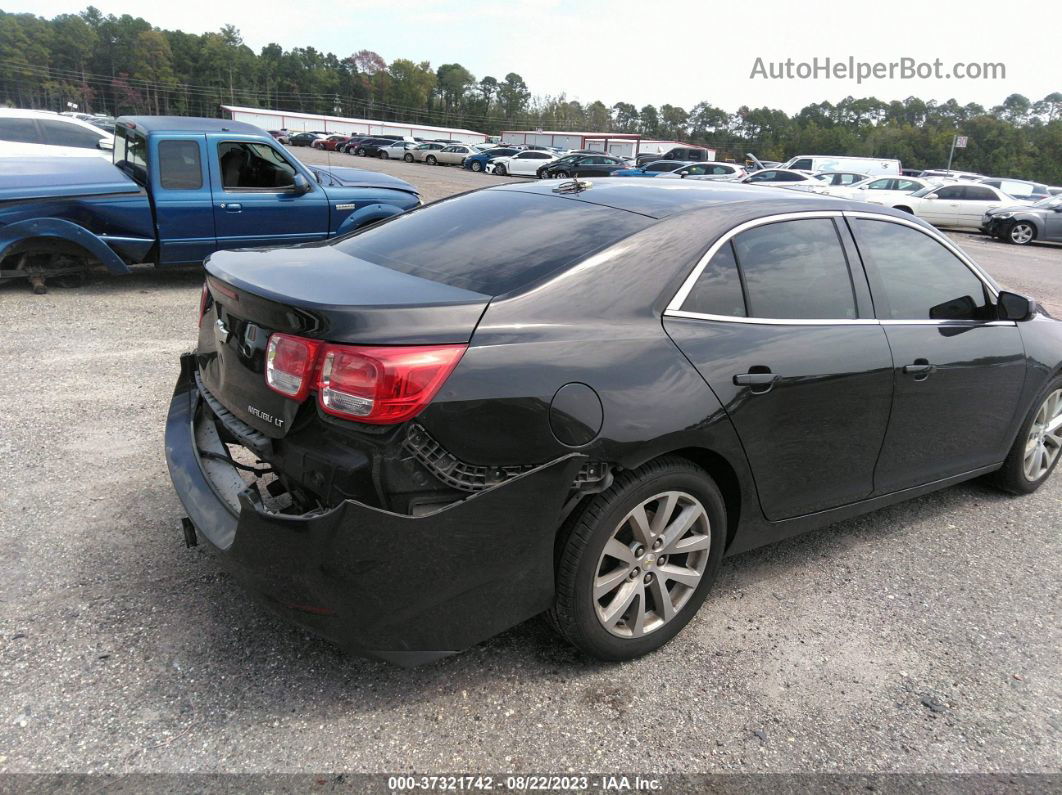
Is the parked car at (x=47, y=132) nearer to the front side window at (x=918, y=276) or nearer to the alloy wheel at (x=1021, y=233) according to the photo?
the front side window at (x=918, y=276)

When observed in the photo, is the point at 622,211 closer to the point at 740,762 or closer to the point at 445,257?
the point at 445,257

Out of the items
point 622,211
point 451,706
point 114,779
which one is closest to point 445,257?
point 622,211

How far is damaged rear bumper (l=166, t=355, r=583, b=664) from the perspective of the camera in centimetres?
223

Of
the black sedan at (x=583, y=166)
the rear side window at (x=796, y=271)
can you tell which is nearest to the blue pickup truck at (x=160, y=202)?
the rear side window at (x=796, y=271)

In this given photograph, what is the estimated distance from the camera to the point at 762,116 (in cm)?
14000

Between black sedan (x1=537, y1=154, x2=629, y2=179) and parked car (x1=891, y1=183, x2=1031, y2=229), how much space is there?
54.6 feet

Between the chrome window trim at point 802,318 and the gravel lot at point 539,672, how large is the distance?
1.12 m

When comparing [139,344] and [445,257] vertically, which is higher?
[445,257]

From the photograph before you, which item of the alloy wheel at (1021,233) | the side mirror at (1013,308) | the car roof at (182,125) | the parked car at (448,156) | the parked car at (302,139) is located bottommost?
the parked car at (302,139)

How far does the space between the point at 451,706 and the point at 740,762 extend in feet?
3.03

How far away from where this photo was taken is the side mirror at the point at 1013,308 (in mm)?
3906

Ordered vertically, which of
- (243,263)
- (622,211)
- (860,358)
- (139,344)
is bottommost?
(139,344)

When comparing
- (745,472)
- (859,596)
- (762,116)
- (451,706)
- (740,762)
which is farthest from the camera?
(762,116)

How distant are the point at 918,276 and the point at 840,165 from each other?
32.9 meters
